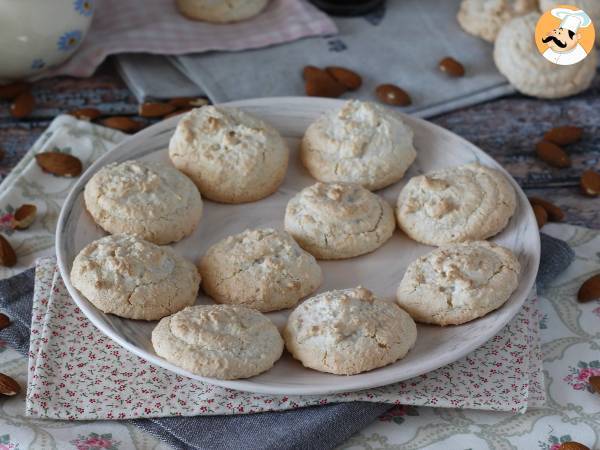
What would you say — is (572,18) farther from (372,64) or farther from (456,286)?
(456,286)

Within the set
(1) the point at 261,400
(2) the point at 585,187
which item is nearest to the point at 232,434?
(1) the point at 261,400

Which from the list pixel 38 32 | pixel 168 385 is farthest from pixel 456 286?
pixel 38 32

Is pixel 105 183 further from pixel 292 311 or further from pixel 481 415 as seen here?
pixel 481 415

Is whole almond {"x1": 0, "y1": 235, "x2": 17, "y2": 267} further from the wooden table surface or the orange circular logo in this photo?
the orange circular logo

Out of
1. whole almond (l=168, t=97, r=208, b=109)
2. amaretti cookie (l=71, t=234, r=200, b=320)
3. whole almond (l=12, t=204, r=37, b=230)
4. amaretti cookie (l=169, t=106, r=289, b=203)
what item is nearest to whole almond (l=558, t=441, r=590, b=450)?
amaretti cookie (l=71, t=234, r=200, b=320)

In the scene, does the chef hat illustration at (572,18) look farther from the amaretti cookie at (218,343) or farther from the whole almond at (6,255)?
the whole almond at (6,255)

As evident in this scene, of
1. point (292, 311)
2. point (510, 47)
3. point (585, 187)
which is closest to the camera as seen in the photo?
point (292, 311)

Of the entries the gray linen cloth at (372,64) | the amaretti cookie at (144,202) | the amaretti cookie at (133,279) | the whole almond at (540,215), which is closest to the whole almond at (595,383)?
the whole almond at (540,215)
